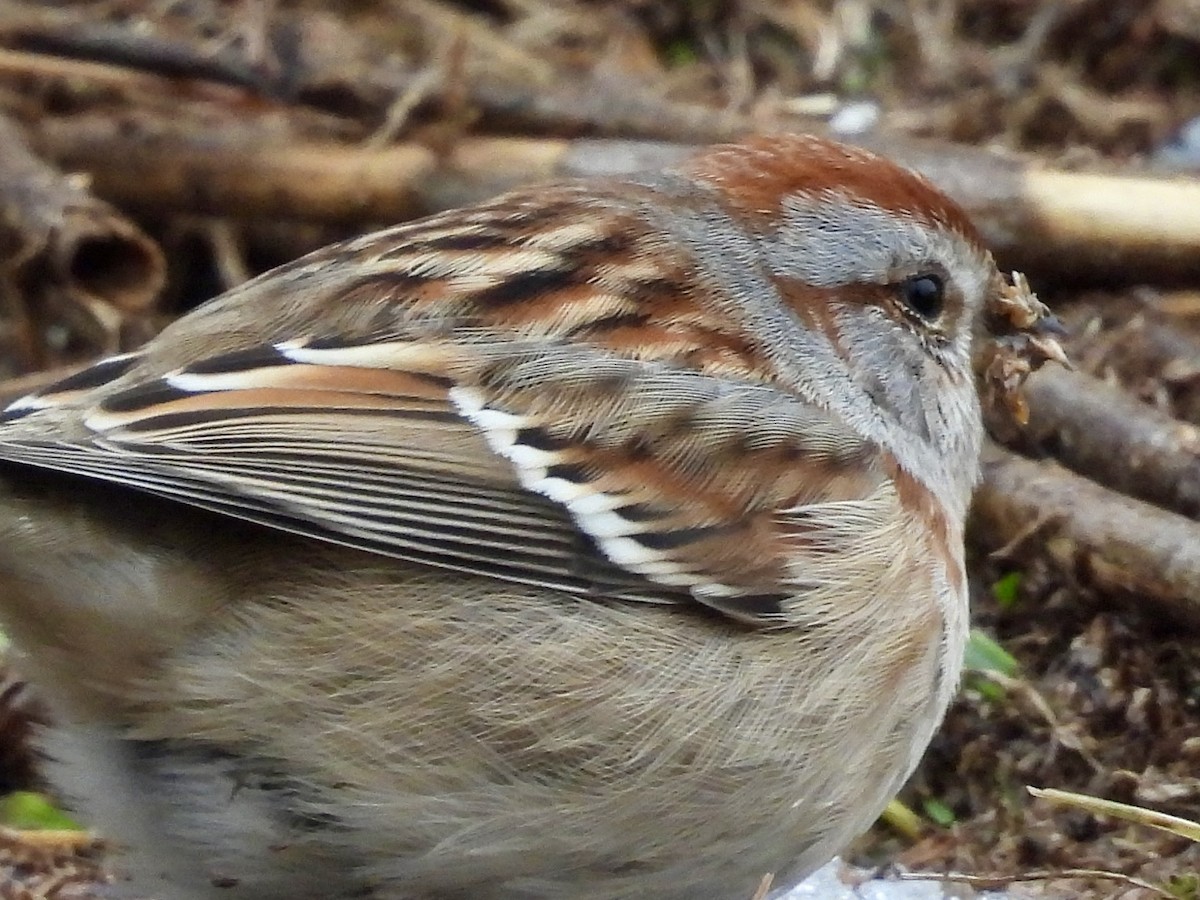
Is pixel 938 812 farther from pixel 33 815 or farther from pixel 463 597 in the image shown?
pixel 33 815

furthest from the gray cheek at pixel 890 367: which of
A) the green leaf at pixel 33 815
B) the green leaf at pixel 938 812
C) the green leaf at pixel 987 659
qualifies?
the green leaf at pixel 33 815

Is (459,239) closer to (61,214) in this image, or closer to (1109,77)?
(61,214)

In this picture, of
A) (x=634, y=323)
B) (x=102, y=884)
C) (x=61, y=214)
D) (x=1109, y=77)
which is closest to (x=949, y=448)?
A: (x=634, y=323)

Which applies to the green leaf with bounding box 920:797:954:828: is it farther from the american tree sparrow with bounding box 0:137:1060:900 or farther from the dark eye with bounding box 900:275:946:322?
the dark eye with bounding box 900:275:946:322

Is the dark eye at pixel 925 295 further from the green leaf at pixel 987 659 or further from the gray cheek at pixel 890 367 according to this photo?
the green leaf at pixel 987 659

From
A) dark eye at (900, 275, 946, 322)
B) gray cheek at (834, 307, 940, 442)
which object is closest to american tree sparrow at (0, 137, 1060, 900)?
gray cheek at (834, 307, 940, 442)

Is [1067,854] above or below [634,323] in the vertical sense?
below
